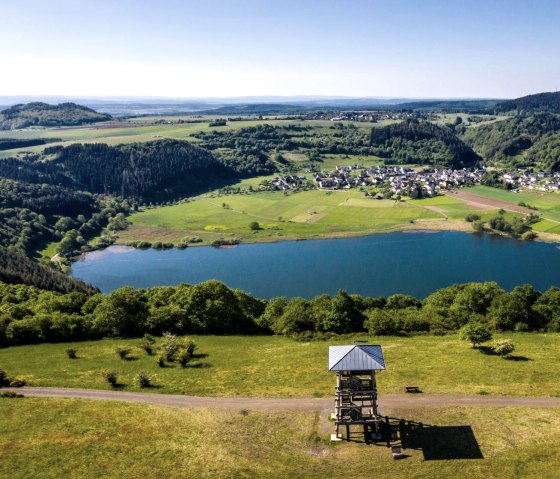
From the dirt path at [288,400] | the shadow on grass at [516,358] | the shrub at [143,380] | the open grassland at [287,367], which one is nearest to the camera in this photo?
the dirt path at [288,400]

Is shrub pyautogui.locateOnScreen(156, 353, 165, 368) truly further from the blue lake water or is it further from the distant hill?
the distant hill

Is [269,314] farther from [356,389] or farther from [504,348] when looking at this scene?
[356,389]

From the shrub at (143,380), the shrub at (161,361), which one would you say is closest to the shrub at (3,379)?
the shrub at (143,380)

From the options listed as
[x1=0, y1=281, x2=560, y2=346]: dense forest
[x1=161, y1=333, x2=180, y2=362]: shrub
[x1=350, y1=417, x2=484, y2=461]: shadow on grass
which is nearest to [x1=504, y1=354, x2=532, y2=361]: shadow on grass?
[x1=0, y1=281, x2=560, y2=346]: dense forest

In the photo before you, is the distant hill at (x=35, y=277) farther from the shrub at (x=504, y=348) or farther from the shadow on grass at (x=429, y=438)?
the shrub at (x=504, y=348)

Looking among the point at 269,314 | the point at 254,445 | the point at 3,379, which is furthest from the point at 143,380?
the point at 269,314

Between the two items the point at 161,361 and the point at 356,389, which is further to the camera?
the point at 161,361

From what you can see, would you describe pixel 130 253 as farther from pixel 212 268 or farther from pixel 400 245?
pixel 400 245
